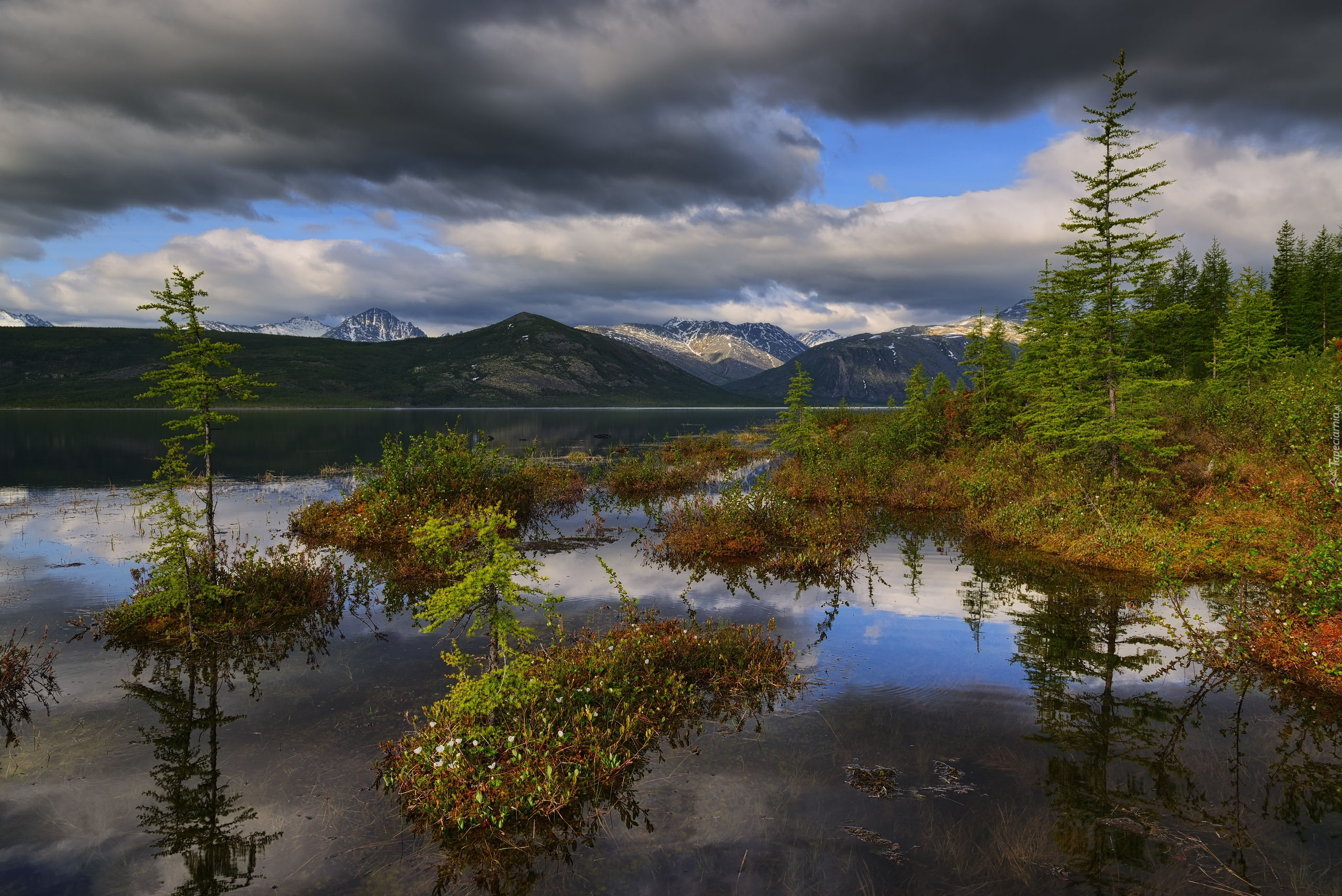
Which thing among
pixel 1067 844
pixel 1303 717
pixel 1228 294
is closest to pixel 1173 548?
pixel 1303 717

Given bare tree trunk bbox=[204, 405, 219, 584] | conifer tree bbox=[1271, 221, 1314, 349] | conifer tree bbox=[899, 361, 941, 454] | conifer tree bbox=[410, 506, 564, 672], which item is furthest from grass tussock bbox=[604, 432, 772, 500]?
conifer tree bbox=[1271, 221, 1314, 349]

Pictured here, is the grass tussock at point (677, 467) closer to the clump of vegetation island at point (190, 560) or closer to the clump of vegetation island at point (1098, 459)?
the clump of vegetation island at point (1098, 459)

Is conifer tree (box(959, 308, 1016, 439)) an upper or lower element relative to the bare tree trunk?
upper

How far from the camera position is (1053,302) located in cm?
3159

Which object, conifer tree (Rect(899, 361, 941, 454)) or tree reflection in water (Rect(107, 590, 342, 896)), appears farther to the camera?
conifer tree (Rect(899, 361, 941, 454))

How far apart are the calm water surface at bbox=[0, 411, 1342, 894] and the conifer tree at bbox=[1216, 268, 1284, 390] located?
36240 mm

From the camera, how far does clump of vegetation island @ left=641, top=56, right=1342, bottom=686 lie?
14406 millimetres

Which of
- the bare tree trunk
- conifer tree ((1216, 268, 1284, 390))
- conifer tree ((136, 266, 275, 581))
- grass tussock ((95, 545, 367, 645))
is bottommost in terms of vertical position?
grass tussock ((95, 545, 367, 645))

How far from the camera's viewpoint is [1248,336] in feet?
140

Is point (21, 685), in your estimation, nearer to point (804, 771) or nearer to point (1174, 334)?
point (804, 771)

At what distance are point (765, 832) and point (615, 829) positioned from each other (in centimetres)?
151

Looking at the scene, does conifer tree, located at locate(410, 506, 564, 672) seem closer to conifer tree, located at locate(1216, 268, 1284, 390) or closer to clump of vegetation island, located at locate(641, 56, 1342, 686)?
clump of vegetation island, located at locate(641, 56, 1342, 686)

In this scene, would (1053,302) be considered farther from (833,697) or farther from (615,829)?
(615,829)

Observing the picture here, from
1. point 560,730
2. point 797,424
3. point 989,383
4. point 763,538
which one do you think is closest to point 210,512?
point 560,730
